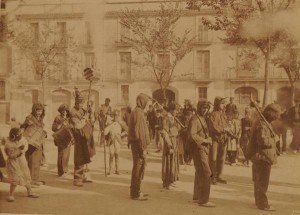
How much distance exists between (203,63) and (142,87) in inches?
29.5

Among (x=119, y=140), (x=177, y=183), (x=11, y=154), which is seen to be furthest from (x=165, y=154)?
(x=11, y=154)

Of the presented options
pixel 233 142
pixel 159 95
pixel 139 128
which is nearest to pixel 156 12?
pixel 159 95

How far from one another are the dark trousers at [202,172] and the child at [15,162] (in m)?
1.77

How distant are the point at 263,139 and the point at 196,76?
134 cm

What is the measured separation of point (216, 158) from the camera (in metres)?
5.72

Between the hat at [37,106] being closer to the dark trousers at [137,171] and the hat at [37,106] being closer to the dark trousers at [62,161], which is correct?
the dark trousers at [62,161]

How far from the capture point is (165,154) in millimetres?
5516

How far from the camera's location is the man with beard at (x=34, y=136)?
5.28 m

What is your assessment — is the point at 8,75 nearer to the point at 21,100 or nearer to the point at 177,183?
the point at 21,100

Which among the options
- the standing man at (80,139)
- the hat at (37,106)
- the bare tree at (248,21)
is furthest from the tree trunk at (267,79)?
the hat at (37,106)

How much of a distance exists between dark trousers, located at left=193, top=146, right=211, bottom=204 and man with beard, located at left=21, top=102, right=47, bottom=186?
1.87m

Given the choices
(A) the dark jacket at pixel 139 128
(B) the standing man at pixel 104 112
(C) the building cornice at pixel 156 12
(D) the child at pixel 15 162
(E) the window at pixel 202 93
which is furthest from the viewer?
(B) the standing man at pixel 104 112

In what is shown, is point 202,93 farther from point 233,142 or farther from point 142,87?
point 233,142

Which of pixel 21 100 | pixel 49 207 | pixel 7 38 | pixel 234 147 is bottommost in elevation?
pixel 49 207
